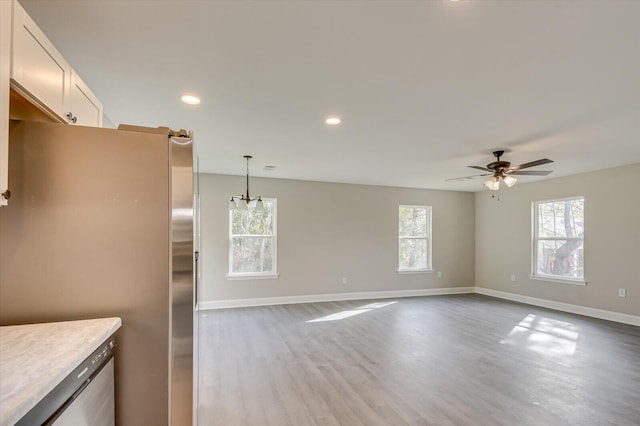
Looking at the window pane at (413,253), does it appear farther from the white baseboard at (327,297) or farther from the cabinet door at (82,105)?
the cabinet door at (82,105)

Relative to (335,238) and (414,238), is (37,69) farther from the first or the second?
(414,238)

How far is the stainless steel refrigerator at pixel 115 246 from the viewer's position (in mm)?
1329

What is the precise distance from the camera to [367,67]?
2.08m

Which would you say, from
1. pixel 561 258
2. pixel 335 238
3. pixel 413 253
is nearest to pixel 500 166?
pixel 561 258

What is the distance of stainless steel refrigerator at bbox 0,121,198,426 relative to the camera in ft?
4.36

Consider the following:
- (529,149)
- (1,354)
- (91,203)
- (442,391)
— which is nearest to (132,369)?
(1,354)

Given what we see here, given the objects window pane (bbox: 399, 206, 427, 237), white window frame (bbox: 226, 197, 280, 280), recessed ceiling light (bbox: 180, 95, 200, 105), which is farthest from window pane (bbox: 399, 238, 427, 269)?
recessed ceiling light (bbox: 180, 95, 200, 105)

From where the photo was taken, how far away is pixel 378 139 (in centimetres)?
365

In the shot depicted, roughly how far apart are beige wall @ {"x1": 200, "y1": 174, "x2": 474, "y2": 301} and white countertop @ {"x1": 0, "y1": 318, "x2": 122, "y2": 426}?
4.57 m

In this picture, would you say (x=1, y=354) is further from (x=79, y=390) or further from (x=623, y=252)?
(x=623, y=252)

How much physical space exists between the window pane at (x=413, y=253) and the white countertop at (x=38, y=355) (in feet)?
21.2

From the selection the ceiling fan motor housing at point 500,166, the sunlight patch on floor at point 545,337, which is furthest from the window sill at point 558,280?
the ceiling fan motor housing at point 500,166

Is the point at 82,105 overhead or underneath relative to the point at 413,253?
overhead

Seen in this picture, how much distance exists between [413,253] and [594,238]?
3.19 meters
